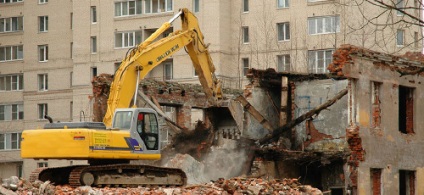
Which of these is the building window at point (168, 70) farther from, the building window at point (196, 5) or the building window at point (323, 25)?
the building window at point (323, 25)

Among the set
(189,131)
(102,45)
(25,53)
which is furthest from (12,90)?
(189,131)

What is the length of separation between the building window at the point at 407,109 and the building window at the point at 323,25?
23.8 metres

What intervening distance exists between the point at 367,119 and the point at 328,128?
140 inches

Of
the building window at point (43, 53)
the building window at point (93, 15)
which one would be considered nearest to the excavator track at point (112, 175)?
the building window at point (93, 15)

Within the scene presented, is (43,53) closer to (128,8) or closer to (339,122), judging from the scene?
(128,8)

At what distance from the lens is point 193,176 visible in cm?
3388

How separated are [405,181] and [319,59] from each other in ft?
84.0

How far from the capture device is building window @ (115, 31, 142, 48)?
65.3 m

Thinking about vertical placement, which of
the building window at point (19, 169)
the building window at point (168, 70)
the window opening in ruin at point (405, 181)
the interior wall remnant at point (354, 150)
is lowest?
the building window at point (19, 169)

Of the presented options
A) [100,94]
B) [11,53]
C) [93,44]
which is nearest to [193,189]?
[100,94]

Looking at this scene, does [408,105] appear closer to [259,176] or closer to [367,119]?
[367,119]

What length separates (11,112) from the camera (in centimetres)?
7269

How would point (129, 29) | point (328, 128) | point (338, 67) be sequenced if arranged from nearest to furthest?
1. point (338, 67)
2. point (328, 128)
3. point (129, 29)

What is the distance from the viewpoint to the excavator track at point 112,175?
83.5 ft
